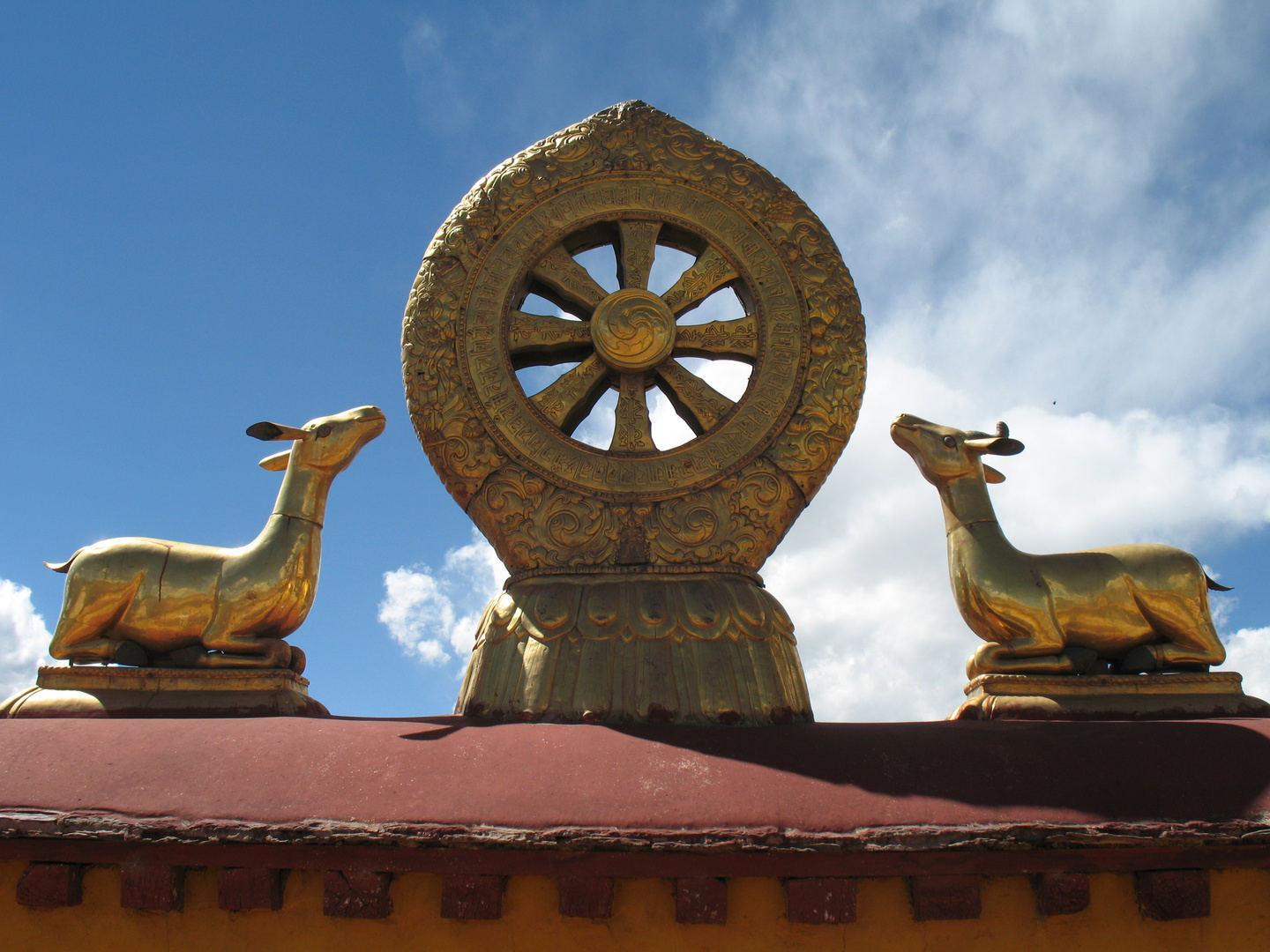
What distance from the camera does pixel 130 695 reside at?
4730 millimetres

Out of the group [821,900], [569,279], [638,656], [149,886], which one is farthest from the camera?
[569,279]

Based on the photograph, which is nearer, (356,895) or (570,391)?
(356,895)

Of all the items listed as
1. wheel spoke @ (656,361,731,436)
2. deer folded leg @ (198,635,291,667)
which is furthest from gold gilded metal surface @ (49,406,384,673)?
wheel spoke @ (656,361,731,436)

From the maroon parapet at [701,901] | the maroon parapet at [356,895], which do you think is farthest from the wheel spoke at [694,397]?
the maroon parapet at [356,895]

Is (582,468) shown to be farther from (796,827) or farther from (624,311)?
(796,827)

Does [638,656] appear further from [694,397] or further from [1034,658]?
[1034,658]

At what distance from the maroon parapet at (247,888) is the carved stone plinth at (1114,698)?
124 inches

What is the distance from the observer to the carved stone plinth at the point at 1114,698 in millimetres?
4566

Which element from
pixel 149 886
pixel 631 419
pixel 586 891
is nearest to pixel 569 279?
pixel 631 419

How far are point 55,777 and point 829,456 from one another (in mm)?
3868

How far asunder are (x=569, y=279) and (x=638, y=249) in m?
0.44

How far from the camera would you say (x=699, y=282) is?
563 centimetres

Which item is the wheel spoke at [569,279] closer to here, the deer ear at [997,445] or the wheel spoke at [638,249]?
the wheel spoke at [638,249]

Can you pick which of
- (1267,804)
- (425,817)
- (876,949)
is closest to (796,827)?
(876,949)
